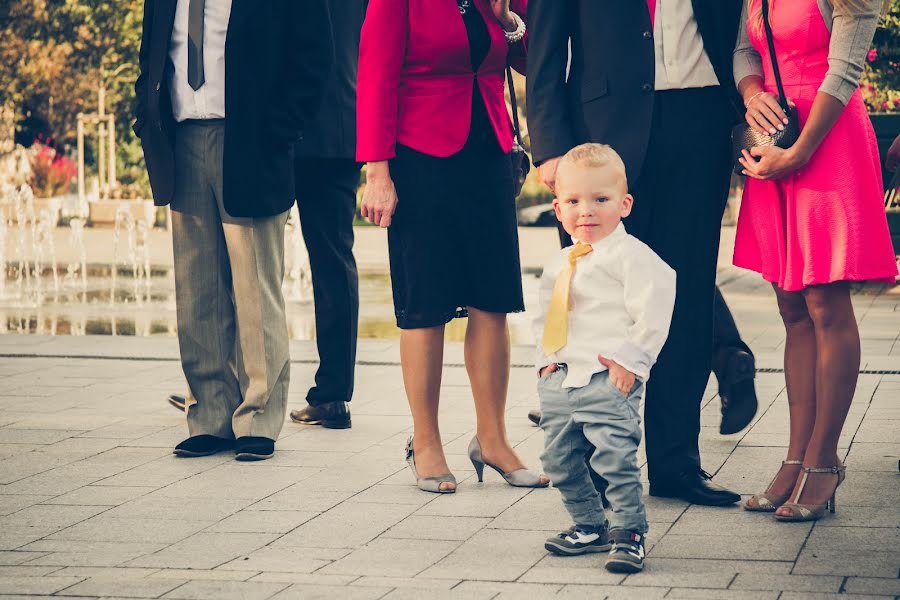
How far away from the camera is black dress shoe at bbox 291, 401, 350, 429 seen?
6469 mm

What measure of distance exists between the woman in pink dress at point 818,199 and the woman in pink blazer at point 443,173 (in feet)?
2.97

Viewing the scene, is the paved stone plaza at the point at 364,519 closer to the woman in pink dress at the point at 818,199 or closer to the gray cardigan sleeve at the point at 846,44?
the woman in pink dress at the point at 818,199

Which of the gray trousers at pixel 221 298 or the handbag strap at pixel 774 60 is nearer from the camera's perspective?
the handbag strap at pixel 774 60

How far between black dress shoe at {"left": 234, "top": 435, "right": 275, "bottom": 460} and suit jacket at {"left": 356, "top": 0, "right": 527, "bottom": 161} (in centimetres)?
128

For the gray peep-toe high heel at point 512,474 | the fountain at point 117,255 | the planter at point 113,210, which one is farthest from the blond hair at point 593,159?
the planter at point 113,210

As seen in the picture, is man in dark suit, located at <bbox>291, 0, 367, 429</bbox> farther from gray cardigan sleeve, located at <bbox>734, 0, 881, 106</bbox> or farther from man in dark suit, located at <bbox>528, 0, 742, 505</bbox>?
gray cardigan sleeve, located at <bbox>734, 0, 881, 106</bbox>

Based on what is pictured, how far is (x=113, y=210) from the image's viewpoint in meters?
23.1

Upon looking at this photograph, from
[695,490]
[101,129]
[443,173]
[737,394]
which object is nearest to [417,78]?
[443,173]

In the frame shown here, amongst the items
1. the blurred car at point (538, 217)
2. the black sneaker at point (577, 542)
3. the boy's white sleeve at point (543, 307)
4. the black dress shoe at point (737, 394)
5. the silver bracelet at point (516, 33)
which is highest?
the silver bracelet at point (516, 33)

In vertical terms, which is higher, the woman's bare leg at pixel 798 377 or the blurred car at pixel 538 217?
the woman's bare leg at pixel 798 377

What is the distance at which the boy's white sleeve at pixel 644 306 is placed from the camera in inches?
163

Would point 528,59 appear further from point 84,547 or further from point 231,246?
point 84,547

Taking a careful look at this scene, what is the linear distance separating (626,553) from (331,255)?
9.31ft

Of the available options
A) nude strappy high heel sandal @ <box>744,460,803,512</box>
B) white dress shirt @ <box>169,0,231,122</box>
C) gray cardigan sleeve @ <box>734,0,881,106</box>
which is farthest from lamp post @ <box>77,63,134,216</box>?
gray cardigan sleeve @ <box>734,0,881,106</box>
